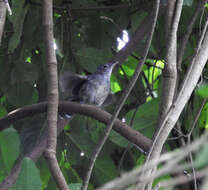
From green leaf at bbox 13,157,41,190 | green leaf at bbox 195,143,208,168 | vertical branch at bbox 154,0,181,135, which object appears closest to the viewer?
green leaf at bbox 195,143,208,168

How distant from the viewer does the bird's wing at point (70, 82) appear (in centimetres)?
284

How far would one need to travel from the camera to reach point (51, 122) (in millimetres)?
1785

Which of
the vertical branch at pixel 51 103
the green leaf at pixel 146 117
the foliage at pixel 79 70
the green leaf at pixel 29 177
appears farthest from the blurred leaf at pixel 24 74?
the green leaf at pixel 29 177

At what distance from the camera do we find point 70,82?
3.01 meters

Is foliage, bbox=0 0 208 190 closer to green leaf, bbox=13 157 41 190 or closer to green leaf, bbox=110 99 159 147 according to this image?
green leaf, bbox=110 99 159 147

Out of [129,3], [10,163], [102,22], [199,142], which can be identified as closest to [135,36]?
[129,3]

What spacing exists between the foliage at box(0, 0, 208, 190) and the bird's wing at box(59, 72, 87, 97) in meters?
0.08

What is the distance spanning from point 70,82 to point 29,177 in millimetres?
1796

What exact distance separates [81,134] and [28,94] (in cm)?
50

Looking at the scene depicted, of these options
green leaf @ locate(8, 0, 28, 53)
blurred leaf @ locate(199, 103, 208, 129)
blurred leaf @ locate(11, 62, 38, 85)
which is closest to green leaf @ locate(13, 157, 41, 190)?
green leaf @ locate(8, 0, 28, 53)

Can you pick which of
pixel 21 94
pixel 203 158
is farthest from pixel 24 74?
pixel 203 158

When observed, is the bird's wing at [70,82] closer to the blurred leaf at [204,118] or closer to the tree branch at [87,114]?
the tree branch at [87,114]

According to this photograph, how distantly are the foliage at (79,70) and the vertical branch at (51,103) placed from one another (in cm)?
38

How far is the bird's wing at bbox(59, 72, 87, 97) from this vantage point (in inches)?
112
